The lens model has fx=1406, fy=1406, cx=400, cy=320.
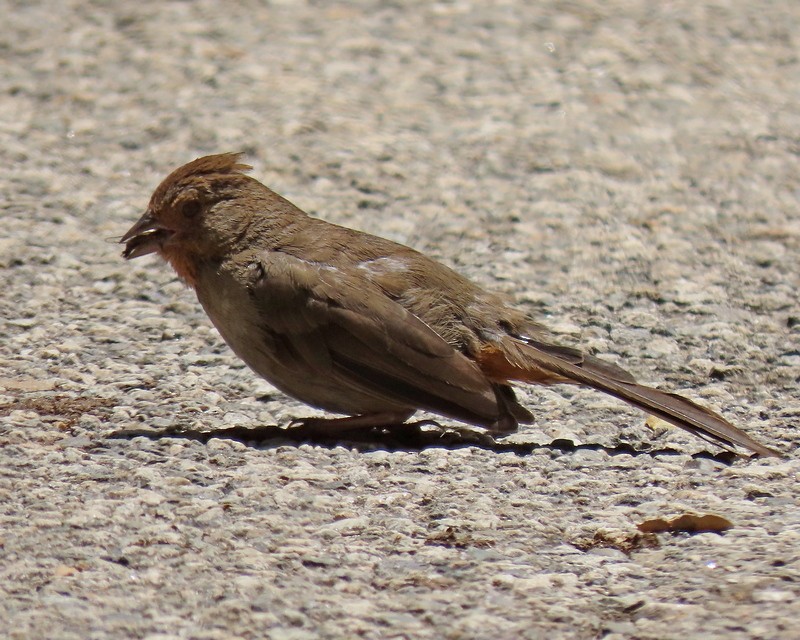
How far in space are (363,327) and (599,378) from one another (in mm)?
858

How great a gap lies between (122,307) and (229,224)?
1.25 meters

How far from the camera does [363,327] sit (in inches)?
197

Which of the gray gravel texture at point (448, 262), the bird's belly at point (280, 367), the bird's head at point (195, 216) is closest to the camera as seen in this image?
the gray gravel texture at point (448, 262)

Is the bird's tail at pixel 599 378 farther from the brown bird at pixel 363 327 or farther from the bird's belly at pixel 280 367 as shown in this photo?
the bird's belly at pixel 280 367

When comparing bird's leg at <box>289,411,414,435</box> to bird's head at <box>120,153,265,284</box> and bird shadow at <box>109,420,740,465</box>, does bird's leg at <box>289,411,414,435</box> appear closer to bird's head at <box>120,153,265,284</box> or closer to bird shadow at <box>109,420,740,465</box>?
bird shadow at <box>109,420,740,465</box>

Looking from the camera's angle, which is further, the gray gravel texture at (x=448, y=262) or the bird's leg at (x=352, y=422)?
the bird's leg at (x=352, y=422)

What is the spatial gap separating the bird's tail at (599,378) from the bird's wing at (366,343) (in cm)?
11

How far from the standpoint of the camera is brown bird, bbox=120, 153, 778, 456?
16.2ft

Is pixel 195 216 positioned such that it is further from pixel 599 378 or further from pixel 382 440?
pixel 599 378

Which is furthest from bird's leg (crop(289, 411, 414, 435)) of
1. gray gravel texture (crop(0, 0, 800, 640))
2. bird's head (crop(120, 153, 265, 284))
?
bird's head (crop(120, 153, 265, 284))

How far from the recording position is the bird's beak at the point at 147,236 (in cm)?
545

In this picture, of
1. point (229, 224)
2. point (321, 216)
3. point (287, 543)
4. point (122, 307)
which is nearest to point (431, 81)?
point (321, 216)

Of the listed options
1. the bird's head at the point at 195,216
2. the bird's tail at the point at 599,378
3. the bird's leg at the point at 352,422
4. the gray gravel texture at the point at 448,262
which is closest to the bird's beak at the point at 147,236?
the bird's head at the point at 195,216

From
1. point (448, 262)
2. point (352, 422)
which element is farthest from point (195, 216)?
point (448, 262)
